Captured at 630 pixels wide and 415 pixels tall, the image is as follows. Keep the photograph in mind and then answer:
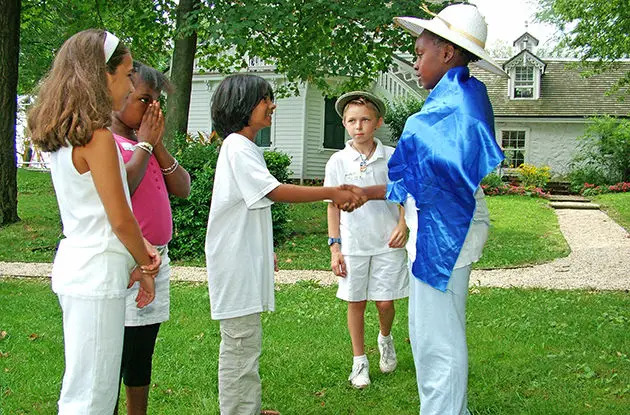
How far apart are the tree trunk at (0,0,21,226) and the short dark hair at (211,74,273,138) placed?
37.2 ft

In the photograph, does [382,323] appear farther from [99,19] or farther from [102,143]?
[99,19]

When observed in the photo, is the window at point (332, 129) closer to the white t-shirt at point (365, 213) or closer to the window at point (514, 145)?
the window at point (514, 145)

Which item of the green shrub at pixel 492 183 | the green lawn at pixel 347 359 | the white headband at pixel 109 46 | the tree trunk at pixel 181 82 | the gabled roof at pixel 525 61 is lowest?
the green lawn at pixel 347 359

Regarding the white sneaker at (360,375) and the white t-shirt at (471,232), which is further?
the white sneaker at (360,375)

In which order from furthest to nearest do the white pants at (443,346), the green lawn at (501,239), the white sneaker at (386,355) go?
1. the green lawn at (501,239)
2. the white sneaker at (386,355)
3. the white pants at (443,346)

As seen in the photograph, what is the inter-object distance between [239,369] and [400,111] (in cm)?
2019

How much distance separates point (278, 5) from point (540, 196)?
43.4 feet

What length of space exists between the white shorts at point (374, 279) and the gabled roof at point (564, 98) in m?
23.2

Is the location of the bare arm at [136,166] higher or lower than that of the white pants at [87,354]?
higher

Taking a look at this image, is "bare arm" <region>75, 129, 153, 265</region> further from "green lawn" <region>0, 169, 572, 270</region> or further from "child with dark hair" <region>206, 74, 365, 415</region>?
"green lawn" <region>0, 169, 572, 270</region>

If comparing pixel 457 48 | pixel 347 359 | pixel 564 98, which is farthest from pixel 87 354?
pixel 564 98

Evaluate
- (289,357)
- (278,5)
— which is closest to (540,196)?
(278,5)

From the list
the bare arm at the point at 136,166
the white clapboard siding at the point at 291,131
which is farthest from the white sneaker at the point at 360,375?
the white clapboard siding at the point at 291,131

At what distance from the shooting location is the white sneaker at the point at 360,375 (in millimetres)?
4559
